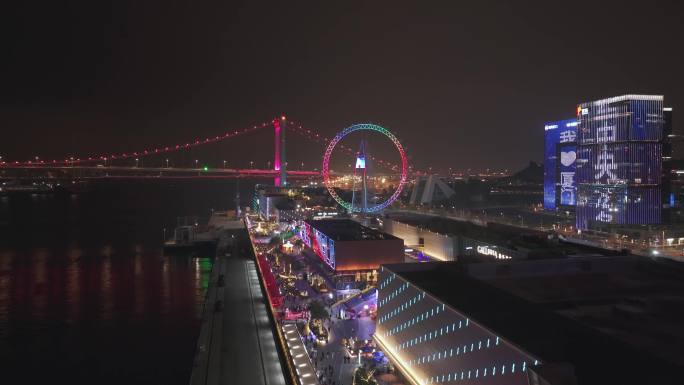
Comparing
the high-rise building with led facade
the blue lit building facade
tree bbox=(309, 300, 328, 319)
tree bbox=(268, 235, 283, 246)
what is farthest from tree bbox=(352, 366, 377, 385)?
the blue lit building facade

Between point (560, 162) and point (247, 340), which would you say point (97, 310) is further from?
point (560, 162)

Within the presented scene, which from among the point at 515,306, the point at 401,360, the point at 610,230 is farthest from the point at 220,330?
the point at 610,230

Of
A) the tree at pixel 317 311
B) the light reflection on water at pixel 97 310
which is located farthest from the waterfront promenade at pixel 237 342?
the tree at pixel 317 311

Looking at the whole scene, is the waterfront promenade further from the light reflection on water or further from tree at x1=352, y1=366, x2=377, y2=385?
tree at x1=352, y1=366, x2=377, y2=385

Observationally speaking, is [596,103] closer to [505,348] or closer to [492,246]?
[492,246]

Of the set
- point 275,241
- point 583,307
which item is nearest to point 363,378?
point 583,307
